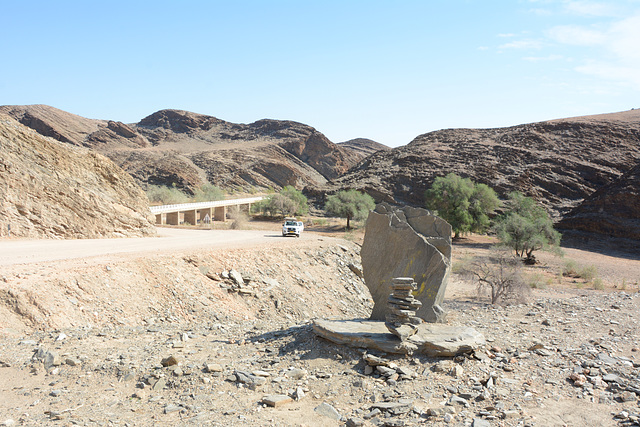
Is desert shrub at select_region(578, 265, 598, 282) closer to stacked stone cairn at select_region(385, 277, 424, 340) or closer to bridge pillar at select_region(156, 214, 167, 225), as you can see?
stacked stone cairn at select_region(385, 277, 424, 340)

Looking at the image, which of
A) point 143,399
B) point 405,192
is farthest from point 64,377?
point 405,192

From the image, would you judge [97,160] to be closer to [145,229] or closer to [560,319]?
[145,229]

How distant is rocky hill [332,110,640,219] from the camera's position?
2233 inches

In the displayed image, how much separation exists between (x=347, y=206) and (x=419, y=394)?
4083 centimetres

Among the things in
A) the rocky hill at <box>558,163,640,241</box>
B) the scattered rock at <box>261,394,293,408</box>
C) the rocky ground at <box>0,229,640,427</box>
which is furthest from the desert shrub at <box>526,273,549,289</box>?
the rocky hill at <box>558,163,640,241</box>

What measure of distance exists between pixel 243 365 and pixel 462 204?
122 ft

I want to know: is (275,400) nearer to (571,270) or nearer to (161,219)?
(571,270)

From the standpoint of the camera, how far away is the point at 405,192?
6169 centimetres

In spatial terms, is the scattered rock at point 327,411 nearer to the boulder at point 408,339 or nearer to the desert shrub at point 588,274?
the boulder at point 408,339

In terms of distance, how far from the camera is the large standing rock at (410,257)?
30.5 feet

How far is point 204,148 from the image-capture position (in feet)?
391

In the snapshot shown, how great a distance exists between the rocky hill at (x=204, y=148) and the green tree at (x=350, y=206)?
3864cm

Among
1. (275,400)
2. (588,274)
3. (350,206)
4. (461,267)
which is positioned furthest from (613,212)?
(275,400)

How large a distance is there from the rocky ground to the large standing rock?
5.22ft
